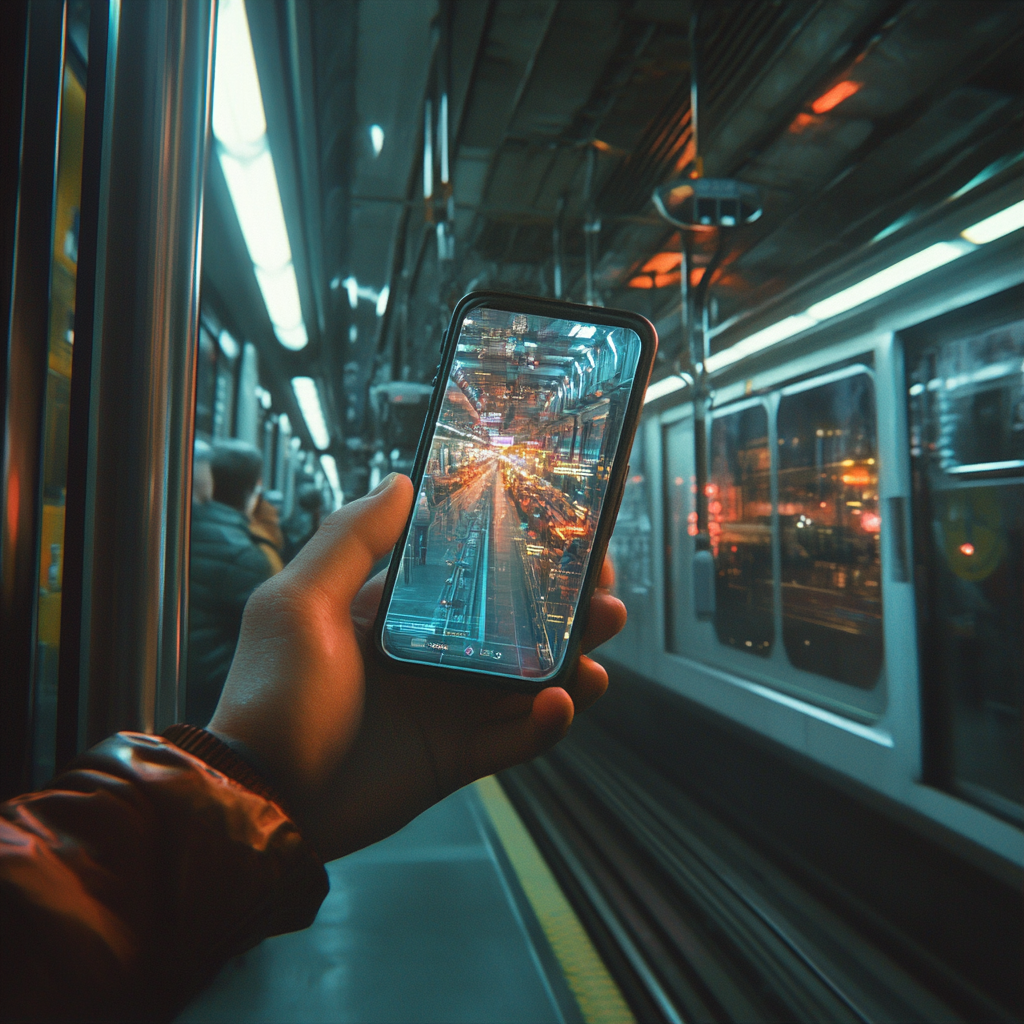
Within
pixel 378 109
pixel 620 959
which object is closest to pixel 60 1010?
pixel 620 959

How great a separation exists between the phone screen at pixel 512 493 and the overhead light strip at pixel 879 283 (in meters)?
1.88

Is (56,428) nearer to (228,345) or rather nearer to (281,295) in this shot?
(281,295)

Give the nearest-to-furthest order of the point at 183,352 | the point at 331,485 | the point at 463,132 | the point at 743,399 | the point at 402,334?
the point at 183,352 < the point at 463,132 < the point at 743,399 < the point at 402,334 < the point at 331,485

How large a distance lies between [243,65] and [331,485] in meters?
12.3

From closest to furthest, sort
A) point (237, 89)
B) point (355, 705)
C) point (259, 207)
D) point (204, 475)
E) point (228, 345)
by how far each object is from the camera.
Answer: point (355, 705)
point (237, 89)
point (204, 475)
point (259, 207)
point (228, 345)

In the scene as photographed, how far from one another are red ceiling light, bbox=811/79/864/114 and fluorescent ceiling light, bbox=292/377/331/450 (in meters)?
4.17

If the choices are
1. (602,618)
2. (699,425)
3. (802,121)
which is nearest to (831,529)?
(699,425)

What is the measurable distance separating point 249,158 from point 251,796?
2.20 metres

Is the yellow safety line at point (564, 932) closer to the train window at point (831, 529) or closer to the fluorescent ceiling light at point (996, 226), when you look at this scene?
the train window at point (831, 529)

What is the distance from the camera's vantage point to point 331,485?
533 inches

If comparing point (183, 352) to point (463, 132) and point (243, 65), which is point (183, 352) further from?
point (463, 132)

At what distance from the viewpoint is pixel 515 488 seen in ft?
2.66

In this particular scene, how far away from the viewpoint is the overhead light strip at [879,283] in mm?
1963

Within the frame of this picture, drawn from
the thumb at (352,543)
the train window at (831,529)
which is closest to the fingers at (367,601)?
the thumb at (352,543)
